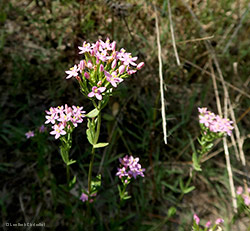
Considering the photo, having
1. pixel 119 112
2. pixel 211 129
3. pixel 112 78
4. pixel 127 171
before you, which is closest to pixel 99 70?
pixel 112 78

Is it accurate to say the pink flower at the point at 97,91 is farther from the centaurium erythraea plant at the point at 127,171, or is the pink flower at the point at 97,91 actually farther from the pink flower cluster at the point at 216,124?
the pink flower cluster at the point at 216,124

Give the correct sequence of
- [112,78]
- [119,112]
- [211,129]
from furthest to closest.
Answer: [119,112] < [211,129] < [112,78]

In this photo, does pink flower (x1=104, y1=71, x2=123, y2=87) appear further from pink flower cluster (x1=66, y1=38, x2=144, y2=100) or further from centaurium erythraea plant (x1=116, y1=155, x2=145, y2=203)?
centaurium erythraea plant (x1=116, y1=155, x2=145, y2=203)

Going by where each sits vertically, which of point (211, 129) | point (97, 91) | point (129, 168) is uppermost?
point (97, 91)

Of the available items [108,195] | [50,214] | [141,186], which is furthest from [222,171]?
[50,214]

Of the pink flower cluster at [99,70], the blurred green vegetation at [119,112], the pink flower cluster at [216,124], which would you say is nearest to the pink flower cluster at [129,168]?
the blurred green vegetation at [119,112]

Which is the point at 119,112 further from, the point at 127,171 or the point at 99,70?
the point at 99,70

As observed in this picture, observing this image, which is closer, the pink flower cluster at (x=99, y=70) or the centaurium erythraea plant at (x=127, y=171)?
the pink flower cluster at (x=99, y=70)

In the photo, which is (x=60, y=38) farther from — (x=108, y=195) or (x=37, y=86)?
(x=108, y=195)

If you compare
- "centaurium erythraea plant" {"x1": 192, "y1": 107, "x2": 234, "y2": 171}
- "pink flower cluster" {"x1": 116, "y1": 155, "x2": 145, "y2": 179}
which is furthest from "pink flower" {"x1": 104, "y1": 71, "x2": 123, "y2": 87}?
"centaurium erythraea plant" {"x1": 192, "y1": 107, "x2": 234, "y2": 171}
